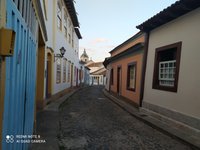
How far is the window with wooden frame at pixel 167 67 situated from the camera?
6887 mm

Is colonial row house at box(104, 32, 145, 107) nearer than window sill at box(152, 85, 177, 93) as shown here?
No

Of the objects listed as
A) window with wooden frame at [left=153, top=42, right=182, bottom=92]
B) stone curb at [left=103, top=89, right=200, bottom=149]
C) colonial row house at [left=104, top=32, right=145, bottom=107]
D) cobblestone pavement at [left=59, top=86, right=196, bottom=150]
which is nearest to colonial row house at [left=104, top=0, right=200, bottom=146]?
window with wooden frame at [left=153, top=42, right=182, bottom=92]

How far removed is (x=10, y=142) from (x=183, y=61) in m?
5.65

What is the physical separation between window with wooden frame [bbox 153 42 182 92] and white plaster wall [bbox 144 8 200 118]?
0.57 feet

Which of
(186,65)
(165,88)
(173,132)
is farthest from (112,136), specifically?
(186,65)

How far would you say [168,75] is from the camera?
304 inches

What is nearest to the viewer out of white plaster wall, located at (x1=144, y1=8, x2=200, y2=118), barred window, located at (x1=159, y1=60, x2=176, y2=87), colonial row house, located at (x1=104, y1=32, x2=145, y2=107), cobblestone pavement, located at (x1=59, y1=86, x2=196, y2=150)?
cobblestone pavement, located at (x1=59, y1=86, x2=196, y2=150)

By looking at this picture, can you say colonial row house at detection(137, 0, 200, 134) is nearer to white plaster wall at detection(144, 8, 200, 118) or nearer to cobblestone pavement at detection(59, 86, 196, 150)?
white plaster wall at detection(144, 8, 200, 118)

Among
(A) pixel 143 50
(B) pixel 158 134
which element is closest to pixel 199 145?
(B) pixel 158 134

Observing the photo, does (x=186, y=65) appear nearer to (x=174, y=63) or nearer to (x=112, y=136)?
(x=174, y=63)

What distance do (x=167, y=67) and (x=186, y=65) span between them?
1.46m

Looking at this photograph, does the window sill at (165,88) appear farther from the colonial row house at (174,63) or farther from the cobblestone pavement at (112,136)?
the cobblestone pavement at (112,136)

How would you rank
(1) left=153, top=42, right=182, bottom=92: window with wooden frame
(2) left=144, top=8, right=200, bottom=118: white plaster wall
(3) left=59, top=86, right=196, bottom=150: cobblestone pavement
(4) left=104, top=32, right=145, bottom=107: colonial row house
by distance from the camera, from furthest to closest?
(4) left=104, top=32, right=145, bottom=107: colonial row house, (1) left=153, top=42, right=182, bottom=92: window with wooden frame, (2) left=144, top=8, right=200, bottom=118: white plaster wall, (3) left=59, top=86, right=196, bottom=150: cobblestone pavement

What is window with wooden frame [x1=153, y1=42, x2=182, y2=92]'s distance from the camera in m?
6.89
